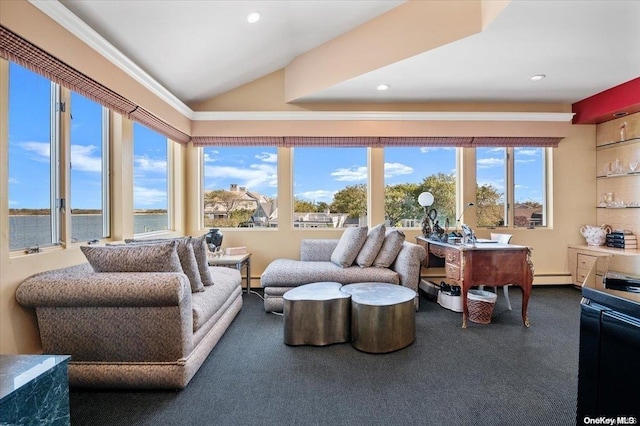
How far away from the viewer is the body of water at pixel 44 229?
6.91 ft

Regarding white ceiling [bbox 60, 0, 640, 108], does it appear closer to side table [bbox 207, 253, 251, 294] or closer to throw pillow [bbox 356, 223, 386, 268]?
throw pillow [bbox 356, 223, 386, 268]

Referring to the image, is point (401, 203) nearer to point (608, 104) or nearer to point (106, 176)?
point (608, 104)

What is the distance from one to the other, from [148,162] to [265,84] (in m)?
1.90

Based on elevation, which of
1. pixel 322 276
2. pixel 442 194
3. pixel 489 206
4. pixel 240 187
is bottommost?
pixel 322 276

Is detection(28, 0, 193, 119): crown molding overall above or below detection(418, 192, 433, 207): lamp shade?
above

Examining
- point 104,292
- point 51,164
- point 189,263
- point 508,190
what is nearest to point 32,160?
point 51,164

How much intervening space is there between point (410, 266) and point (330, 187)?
1759 millimetres

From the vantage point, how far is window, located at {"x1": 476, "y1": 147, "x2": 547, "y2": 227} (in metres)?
4.61

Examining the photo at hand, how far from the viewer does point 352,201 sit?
4.61 m

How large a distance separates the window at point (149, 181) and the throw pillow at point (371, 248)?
2540 millimetres

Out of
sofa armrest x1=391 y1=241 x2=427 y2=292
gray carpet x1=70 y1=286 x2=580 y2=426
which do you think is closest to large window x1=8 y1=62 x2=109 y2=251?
gray carpet x1=70 y1=286 x2=580 y2=426

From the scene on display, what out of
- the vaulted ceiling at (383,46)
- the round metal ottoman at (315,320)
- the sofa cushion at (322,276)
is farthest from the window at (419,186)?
the round metal ottoman at (315,320)

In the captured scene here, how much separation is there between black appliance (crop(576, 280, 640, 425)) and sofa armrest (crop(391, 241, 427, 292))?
7.66 ft

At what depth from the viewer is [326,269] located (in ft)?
11.5
